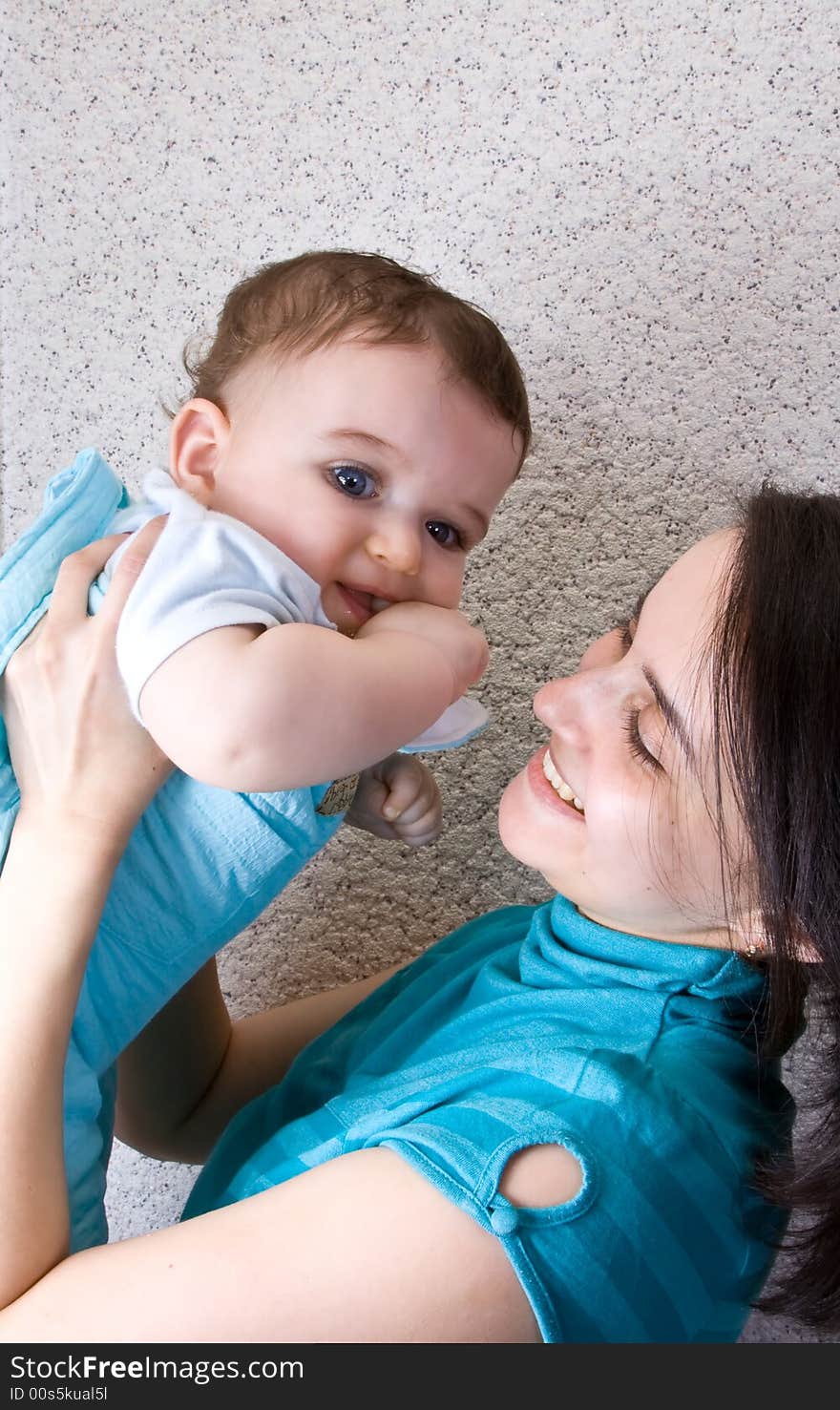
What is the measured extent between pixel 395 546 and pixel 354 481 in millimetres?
58

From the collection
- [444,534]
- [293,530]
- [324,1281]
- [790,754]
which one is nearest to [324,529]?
[293,530]

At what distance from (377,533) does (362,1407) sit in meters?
0.57

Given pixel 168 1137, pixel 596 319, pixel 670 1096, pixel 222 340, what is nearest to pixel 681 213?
pixel 596 319

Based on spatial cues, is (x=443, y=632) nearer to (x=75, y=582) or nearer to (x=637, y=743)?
(x=637, y=743)

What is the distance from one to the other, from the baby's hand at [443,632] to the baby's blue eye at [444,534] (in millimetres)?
68

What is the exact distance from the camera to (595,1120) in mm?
686

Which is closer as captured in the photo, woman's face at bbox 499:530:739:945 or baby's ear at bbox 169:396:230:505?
woman's face at bbox 499:530:739:945

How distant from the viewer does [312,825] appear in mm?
878

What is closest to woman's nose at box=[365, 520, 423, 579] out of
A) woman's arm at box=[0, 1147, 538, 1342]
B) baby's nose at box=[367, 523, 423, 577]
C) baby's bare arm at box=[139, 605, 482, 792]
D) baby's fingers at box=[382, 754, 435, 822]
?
baby's nose at box=[367, 523, 423, 577]

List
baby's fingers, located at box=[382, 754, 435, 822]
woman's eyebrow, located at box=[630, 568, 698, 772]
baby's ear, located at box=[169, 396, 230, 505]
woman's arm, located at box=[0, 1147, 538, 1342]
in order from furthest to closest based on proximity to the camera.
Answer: baby's fingers, located at box=[382, 754, 435, 822]
baby's ear, located at box=[169, 396, 230, 505]
woman's eyebrow, located at box=[630, 568, 698, 772]
woman's arm, located at box=[0, 1147, 538, 1342]

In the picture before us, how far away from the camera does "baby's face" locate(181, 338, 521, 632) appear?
2.74 ft

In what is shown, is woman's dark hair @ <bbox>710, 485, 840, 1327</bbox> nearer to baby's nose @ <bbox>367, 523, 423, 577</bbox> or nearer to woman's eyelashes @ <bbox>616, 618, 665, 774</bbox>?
woman's eyelashes @ <bbox>616, 618, 665, 774</bbox>

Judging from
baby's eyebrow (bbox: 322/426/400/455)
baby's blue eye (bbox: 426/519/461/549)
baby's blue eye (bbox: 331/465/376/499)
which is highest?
baby's eyebrow (bbox: 322/426/400/455)

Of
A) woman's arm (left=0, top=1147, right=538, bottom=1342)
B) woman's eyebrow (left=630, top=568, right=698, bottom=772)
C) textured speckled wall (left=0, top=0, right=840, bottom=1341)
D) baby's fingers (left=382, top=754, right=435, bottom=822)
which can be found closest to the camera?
woman's arm (left=0, top=1147, right=538, bottom=1342)
